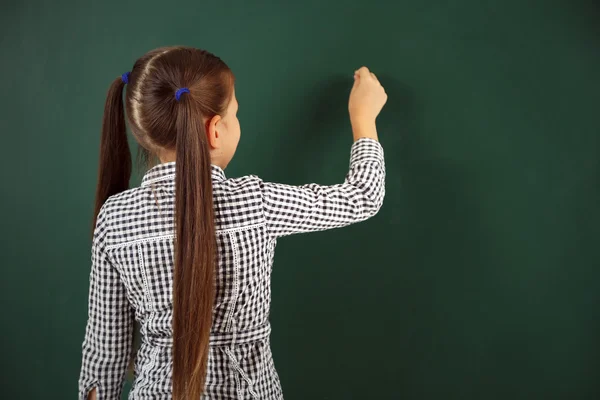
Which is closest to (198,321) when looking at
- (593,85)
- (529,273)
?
(529,273)

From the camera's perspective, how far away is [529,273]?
41.0 inches

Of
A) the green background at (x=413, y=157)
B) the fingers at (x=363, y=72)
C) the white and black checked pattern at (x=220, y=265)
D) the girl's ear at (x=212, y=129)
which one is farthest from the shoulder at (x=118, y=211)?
the fingers at (x=363, y=72)

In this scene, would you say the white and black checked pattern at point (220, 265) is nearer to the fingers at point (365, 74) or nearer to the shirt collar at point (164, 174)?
the shirt collar at point (164, 174)

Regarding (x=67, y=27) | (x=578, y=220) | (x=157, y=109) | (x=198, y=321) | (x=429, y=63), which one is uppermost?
(x=67, y=27)

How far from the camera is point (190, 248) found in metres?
0.83

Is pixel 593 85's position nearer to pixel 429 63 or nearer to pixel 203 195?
pixel 429 63

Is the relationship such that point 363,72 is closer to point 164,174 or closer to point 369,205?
point 369,205

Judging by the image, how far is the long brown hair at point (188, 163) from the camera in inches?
32.9

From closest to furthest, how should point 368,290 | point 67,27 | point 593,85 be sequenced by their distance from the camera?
point 593,85, point 368,290, point 67,27

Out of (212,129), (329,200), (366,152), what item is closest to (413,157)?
(366,152)

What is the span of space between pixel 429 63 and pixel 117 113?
0.61 meters

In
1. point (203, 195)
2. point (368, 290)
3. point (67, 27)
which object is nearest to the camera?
point (203, 195)

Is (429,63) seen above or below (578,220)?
above

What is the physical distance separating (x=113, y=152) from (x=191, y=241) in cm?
36
